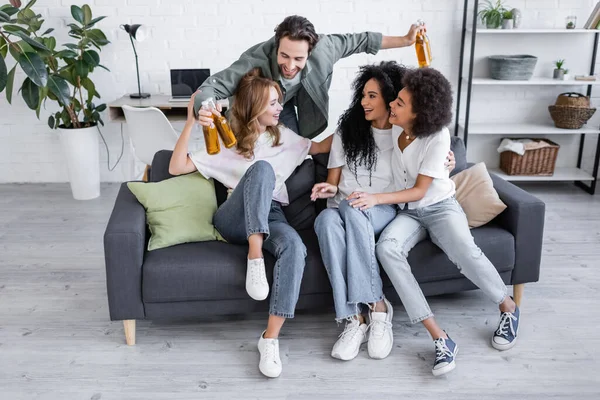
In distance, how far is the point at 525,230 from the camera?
8.14 ft

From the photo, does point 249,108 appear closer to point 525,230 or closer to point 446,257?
point 446,257

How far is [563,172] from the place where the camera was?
14.3 feet

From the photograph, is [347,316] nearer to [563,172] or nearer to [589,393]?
[589,393]

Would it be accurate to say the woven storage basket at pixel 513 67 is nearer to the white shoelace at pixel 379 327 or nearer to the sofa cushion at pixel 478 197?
the sofa cushion at pixel 478 197

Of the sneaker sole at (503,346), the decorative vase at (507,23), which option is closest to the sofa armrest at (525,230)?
the sneaker sole at (503,346)

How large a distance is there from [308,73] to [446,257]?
91 centimetres

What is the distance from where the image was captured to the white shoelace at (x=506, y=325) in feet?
7.77

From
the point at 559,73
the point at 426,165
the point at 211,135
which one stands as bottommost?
the point at 426,165

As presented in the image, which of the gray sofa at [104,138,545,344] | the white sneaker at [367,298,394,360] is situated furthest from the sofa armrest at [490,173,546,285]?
the white sneaker at [367,298,394,360]

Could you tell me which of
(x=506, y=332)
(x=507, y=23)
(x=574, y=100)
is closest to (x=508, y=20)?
(x=507, y=23)

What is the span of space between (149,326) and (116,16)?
2.42 m

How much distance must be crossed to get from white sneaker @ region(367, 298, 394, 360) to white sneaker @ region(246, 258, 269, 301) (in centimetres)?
42

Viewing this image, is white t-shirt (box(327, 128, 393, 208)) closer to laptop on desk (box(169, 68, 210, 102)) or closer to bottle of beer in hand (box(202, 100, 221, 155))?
bottle of beer in hand (box(202, 100, 221, 155))

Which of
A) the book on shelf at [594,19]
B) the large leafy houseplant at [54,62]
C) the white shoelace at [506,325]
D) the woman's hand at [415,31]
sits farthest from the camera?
the book on shelf at [594,19]
